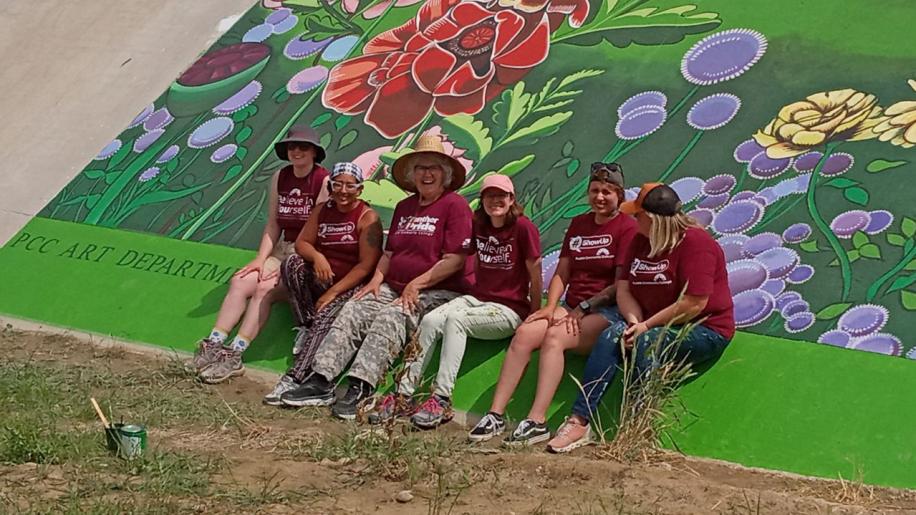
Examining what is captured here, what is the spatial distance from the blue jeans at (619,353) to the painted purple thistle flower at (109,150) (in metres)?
5.32

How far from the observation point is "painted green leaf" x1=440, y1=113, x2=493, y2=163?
26.7 ft

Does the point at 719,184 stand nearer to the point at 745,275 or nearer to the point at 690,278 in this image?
the point at 745,275

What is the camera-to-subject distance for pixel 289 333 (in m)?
7.38

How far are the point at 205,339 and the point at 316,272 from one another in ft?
2.84

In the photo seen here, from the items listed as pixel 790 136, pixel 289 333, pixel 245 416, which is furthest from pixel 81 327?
pixel 790 136

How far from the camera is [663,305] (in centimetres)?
585

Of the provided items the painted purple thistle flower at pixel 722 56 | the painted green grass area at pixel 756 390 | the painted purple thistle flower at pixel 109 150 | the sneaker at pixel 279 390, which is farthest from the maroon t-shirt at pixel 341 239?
the painted purple thistle flower at pixel 109 150

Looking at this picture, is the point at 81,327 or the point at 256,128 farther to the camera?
the point at 256,128

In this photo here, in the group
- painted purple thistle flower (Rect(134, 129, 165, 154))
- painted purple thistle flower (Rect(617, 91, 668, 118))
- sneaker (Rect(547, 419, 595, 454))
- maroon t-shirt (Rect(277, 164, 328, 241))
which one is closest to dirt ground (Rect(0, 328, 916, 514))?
sneaker (Rect(547, 419, 595, 454))

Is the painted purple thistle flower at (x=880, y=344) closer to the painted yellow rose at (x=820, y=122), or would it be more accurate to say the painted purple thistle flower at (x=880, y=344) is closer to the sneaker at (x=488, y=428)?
the painted yellow rose at (x=820, y=122)

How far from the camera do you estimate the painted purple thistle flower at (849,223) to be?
6.39m

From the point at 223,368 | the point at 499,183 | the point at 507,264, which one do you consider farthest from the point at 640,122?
the point at 223,368

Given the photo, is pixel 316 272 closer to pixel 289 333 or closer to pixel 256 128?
pixel 289 333

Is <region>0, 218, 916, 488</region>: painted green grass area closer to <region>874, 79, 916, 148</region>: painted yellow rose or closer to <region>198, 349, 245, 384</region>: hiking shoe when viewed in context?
<region>198, 349, 245, 384</region>: hiking shoe
